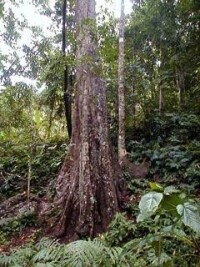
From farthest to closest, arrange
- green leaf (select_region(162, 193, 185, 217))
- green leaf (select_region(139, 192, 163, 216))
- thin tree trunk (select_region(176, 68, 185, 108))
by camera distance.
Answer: thin tree trunk (select_region(176, 68, 185, 108)), green leaf (select_region(162, 193, 185, 217)), green leaf (select_region(139, 192, 163, 216))

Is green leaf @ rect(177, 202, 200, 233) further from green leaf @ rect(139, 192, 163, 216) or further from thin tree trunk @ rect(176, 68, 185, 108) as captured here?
thin tree trunk @ rect(176, 68, 185, 108)

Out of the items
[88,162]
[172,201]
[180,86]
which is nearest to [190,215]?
[172,201]

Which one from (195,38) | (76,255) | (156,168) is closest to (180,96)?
Result: (195,38)

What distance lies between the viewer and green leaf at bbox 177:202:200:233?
189 cm

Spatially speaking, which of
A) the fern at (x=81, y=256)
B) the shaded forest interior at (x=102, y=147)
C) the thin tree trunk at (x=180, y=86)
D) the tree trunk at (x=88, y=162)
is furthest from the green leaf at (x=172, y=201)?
the thin tree trunk at (x=180, y=86)

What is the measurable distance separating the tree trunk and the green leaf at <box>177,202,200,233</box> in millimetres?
3560

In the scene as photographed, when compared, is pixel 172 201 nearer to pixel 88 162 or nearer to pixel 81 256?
pixel 81 256

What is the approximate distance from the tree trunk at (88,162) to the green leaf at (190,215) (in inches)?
140

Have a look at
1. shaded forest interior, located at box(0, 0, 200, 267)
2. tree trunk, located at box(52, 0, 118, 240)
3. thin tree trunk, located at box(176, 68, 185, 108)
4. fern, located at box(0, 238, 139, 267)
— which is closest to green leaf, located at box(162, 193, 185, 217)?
shaded forest interior, located at box(0, 0, 200, 267)

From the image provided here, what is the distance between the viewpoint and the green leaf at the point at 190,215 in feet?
6.22

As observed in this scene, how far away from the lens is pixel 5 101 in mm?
8930

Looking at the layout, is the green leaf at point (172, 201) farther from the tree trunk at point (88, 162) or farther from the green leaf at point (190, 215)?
the tree trunk at point (88, 162)

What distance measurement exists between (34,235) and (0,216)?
5.06 ft

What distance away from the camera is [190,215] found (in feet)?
6.32
